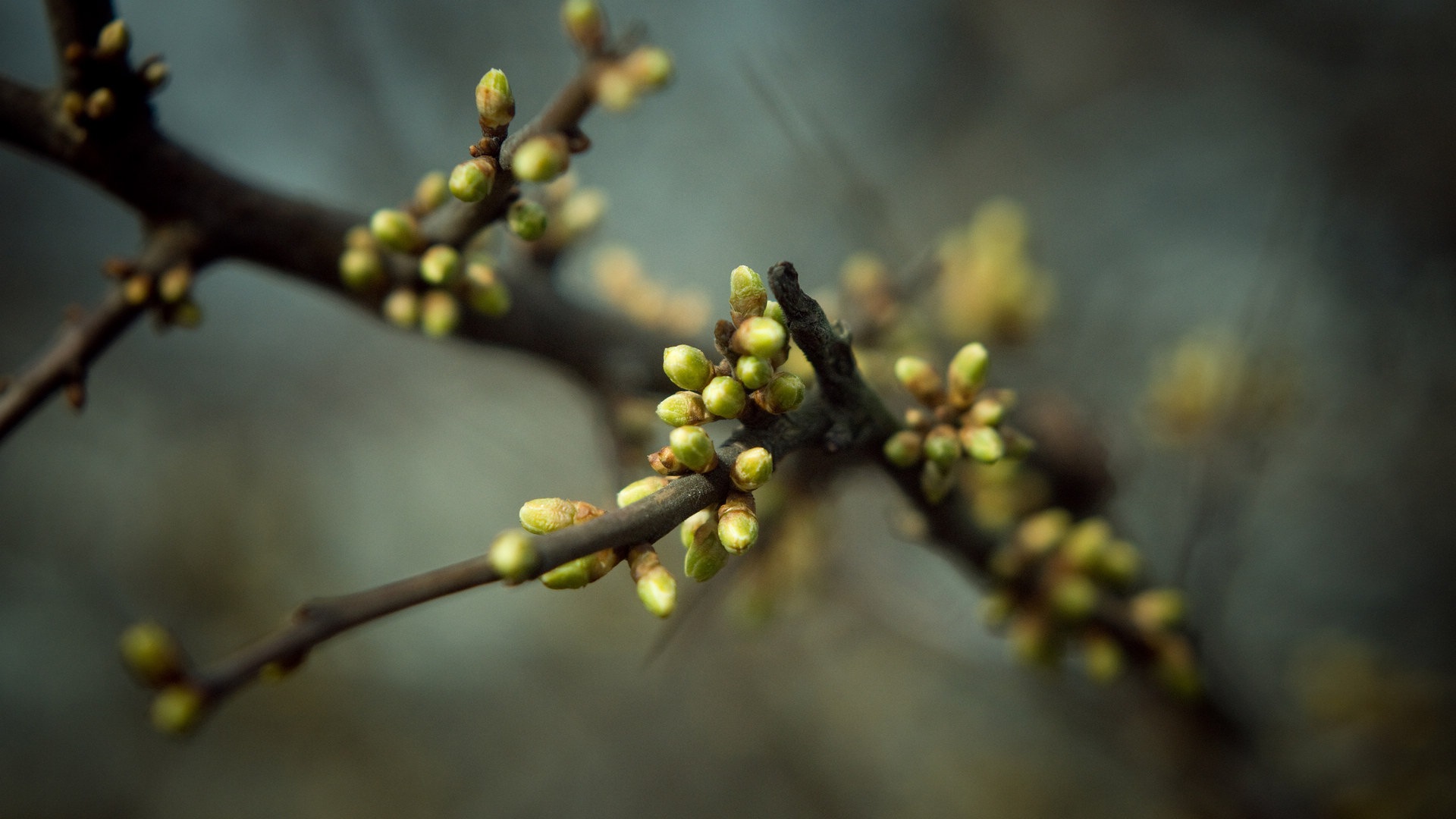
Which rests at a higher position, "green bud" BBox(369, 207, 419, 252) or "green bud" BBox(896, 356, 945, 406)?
"green bud" BBox(896, 356, 945, 406)

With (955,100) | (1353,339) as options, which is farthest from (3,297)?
(1353,339)

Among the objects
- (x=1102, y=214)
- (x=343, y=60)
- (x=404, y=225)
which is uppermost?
(x=1102, y=214)

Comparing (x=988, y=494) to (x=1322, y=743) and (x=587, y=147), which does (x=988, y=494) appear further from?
(x=1322, y=743)

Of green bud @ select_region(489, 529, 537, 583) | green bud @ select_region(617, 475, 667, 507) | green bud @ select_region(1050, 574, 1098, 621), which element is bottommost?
green bud @ select_region(489, 529, 537, 583)

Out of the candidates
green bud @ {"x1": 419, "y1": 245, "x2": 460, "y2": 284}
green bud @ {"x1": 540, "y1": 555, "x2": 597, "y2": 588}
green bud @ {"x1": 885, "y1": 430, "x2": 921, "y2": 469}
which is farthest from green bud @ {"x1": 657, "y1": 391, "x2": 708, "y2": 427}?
green bud @ {"x1": 419, "y1": 245, "x2": 460, "y2": 284}

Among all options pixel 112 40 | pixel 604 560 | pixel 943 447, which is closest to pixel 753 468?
pixel 604 560

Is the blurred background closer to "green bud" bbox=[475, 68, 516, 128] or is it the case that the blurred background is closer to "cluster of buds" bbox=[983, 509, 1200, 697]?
"cluster of buds" bbox=[983, 509, 1200, 697]
